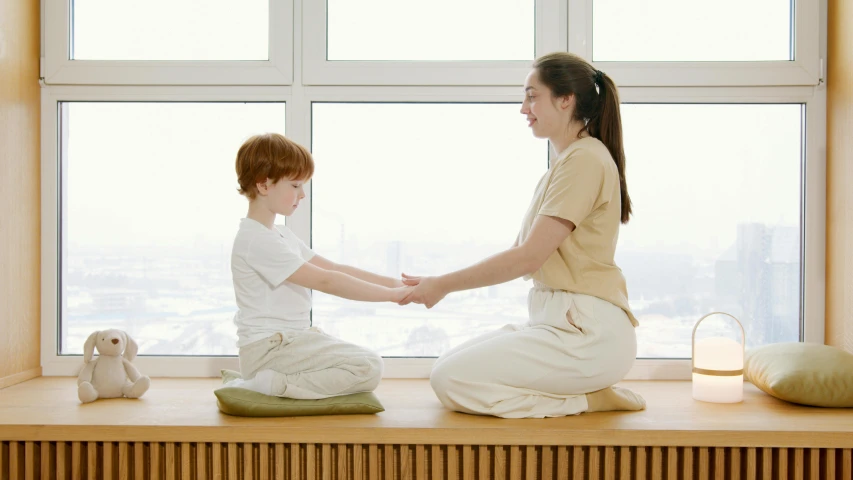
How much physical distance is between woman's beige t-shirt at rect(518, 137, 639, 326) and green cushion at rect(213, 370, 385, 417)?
59 cm

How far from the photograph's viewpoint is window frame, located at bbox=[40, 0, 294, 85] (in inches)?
94.9

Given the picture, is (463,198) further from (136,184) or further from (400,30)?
(136,184)

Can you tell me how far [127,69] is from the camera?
2.42 metres

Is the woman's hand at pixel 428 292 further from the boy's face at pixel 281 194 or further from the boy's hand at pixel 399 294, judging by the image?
the boy's face at pixel 281 194

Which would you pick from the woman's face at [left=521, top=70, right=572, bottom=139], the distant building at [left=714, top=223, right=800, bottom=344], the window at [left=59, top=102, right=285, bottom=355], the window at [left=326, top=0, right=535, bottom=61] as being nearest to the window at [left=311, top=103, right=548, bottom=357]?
the window at [left=326, top=0, right=535, bottom=61]

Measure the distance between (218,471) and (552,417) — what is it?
82 centimetres

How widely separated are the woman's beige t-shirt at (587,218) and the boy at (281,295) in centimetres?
46

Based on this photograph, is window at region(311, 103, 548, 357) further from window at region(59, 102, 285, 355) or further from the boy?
the boy

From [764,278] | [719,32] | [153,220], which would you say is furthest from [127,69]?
[764,278]

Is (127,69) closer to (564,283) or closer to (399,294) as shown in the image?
(399,294)

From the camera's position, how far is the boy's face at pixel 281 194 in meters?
1.97

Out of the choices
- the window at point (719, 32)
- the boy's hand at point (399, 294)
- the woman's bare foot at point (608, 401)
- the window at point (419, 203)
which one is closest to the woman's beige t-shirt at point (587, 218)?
the woman's bare foot at point (608, 401)

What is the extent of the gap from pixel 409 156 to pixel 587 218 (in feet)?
2.54

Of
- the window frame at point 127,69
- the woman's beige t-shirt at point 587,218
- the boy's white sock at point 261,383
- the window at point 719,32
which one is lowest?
the boy's white sock at point 261,383
